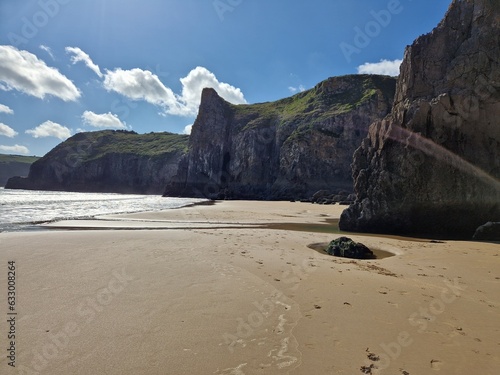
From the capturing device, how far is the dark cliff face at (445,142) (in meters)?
15.4

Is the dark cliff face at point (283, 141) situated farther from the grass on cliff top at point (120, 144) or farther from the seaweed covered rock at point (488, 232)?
the seaweed covered rock at point (488, 232)

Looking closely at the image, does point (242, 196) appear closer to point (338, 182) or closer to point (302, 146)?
point (302, 146)

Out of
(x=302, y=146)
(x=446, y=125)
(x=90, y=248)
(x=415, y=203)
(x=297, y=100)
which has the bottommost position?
(x=90, y=248)

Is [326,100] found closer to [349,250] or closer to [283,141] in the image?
[283,141]

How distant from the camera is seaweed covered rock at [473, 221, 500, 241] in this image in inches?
527

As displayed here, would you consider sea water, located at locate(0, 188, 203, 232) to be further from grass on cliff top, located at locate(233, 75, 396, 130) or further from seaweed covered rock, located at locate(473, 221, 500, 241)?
grass on cliff top, located at locate(233, 75, 396, 130)

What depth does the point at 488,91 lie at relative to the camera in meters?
15.7

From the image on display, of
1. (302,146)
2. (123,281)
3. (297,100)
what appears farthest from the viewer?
(297,100)

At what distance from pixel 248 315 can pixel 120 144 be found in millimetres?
167870

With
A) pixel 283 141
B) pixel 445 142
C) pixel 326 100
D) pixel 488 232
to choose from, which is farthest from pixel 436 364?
pixel 326 100

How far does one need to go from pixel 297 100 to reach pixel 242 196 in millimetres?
39211

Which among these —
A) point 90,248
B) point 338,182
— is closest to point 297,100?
point 338,182

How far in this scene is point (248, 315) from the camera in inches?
188

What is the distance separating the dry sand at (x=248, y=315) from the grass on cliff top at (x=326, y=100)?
72.3m
